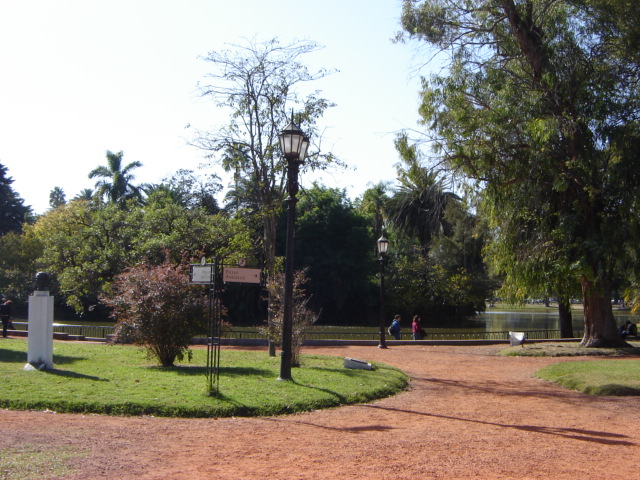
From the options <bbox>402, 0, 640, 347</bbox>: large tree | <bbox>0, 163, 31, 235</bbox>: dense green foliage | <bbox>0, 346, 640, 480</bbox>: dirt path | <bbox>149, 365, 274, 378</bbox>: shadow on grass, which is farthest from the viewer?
<bbox>0, 163, 31, 235</bbox>: dense green foliage

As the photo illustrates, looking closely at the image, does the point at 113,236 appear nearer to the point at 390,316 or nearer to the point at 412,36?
the point at 412,36

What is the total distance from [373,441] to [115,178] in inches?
2067

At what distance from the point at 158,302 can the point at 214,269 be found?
3144 millimetres

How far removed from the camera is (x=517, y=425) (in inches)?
369

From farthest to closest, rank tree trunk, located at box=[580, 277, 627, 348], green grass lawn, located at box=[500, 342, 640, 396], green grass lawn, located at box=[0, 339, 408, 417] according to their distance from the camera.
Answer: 1. tree trunk, located at box=[580, 277, 627, 348]
2. green grass lawn, located at box=[500, 342, 640, 396]
3. green grass lawn, located at box=[0, 339, 408, 417]

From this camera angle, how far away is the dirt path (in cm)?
651

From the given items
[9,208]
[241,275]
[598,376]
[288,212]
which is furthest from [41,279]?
[9,208]

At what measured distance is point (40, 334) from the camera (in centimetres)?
1250

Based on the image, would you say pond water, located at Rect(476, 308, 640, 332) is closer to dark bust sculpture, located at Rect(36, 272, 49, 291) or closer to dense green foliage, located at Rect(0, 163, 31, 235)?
dark bust sculpture, located at Rect(36, 272, 49, 291)

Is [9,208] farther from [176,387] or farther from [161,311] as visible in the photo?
[176,387]

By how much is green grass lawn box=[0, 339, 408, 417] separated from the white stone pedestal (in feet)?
1.03

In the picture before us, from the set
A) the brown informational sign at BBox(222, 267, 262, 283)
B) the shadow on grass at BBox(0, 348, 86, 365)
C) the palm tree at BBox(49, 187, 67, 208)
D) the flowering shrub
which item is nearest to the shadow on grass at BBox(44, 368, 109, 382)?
the flowering shrub

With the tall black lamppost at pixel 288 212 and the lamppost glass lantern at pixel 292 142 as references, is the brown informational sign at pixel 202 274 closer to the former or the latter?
the tall black lamppost at pixel 288 212

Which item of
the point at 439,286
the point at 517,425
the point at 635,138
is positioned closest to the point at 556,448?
the point at 517,425
